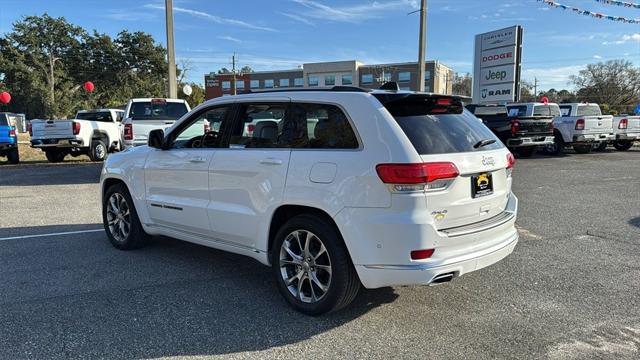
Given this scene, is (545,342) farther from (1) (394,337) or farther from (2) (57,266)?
(2) (57,266)

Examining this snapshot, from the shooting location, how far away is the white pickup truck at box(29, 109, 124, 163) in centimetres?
1583

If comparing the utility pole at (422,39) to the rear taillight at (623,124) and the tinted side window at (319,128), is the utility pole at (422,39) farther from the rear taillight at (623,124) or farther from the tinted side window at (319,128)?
the tinted side window at (319,128)

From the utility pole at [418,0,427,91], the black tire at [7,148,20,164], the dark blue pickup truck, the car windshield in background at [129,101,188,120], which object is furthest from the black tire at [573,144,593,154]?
the black tire at [7,148,20,164]

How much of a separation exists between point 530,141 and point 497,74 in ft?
25.0

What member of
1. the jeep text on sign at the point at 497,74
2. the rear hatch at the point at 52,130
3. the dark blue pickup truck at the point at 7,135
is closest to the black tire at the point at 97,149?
the rear hatch at the point at 52,130

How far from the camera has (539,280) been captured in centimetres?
475

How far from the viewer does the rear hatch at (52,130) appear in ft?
51.8

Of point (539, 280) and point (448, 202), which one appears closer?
point (448, 202)

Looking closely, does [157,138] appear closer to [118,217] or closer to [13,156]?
[118,217]

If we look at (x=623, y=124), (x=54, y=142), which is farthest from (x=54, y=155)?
(x=623, y=124)

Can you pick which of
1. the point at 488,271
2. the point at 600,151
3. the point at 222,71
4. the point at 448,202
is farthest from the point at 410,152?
the point at 222,71

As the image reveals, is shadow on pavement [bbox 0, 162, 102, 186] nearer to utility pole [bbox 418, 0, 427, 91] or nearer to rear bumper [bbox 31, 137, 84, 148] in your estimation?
rear bumper [bbox 31, 137, 84, 148]

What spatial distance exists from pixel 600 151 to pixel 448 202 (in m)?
19.9

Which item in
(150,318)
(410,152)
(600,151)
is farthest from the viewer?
(600,151)
